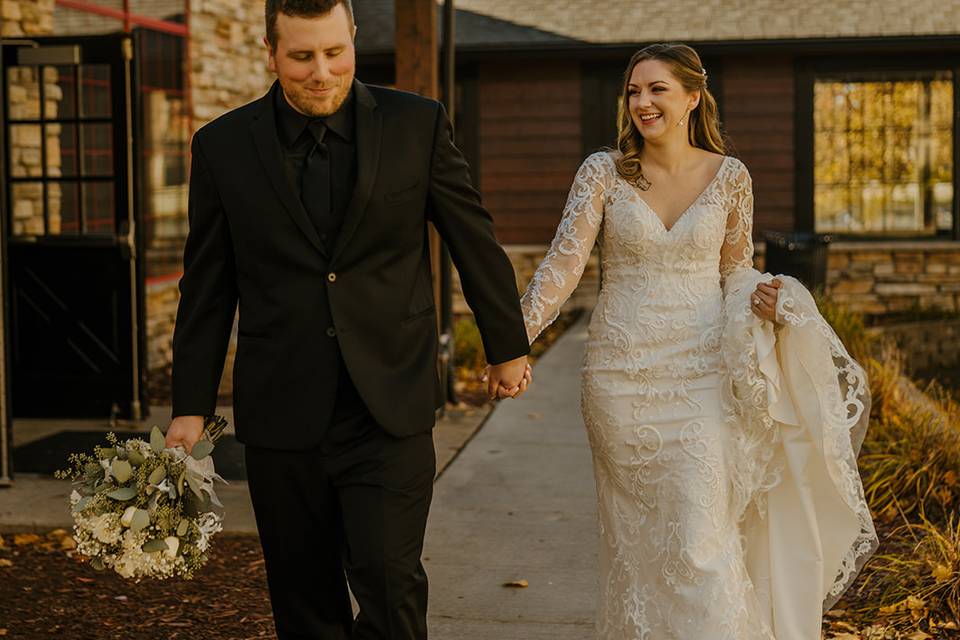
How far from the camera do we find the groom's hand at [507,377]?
11.4ft

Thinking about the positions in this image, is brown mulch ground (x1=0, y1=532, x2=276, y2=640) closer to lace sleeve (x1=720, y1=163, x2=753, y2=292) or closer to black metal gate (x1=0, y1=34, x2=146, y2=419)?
lace sleeve (x1=720, y1=163, x2=753, y2=292)

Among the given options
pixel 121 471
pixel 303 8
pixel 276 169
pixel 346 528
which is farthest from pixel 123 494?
pixel 303 8

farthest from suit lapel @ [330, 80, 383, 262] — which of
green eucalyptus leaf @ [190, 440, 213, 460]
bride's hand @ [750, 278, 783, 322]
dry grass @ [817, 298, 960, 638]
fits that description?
dry grass @ [817, 298, 960, 638]

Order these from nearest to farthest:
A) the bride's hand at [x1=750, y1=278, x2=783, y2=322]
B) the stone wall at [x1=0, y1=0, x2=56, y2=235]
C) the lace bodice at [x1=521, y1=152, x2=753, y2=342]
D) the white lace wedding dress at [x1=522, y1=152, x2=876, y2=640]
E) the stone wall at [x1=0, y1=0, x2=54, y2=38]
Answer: the white lace wedding dress at [x1=522, y1=152, x2=876, y2=640], the bride's hand at [x1=750, y1=278, x2=783, y2=322], the lace bodice at [x1=521, y1=152, x2=753, y2=342], the stone wall at [x1=0, y1=0, x2=56, y2=235], the stone wall at [x1=0, y1=0, x2=54, y2=38]

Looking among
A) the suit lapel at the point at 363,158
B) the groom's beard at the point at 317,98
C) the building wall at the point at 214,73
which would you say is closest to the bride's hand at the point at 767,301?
the suit lapel at the point at 363,158

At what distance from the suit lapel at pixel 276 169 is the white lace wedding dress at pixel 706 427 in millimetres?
1149

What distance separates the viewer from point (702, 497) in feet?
12.8

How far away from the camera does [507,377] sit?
11.5ft

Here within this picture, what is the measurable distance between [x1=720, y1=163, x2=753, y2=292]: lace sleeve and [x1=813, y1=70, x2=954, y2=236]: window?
12190 millimetres

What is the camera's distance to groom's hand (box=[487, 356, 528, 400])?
3.48 meters

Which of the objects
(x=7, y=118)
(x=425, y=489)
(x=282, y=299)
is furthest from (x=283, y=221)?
(x=7, y=118)

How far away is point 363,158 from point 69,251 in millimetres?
6123

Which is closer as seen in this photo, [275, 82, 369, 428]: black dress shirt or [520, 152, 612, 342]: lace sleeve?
[275, 82, 369, 428]: black dress shirt

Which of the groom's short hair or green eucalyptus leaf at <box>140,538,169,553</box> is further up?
the groom's short hair
